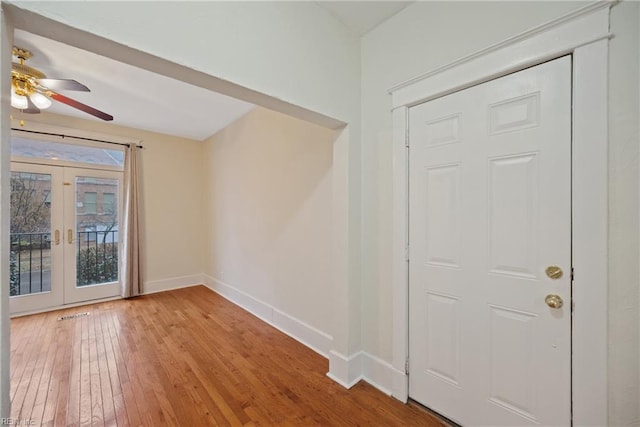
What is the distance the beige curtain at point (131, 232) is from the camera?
3.98 m

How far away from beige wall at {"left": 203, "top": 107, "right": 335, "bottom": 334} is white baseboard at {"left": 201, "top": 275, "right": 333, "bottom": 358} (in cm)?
5

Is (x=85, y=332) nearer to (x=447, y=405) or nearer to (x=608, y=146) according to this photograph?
(x=447, y=405)

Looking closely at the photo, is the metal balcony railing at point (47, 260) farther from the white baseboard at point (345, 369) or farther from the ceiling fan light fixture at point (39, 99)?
the white baseboard at point (345, 369)

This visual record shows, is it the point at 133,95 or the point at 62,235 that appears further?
the point at 62,235

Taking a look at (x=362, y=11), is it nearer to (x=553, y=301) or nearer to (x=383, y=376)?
(x=553, y=301)

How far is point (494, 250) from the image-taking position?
1429mm

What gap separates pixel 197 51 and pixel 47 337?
354 cm

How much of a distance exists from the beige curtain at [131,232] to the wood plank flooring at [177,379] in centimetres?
86

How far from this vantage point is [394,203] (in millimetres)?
1854

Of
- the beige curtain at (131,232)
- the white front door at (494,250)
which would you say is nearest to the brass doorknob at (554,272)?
the white front door at (494,250)

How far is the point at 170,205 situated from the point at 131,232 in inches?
30.6

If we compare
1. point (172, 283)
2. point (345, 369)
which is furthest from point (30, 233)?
point (345, 369)

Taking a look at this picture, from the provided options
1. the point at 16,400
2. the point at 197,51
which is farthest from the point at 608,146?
the point at 16,400

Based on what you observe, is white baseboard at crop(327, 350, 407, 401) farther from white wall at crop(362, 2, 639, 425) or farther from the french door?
the french door
